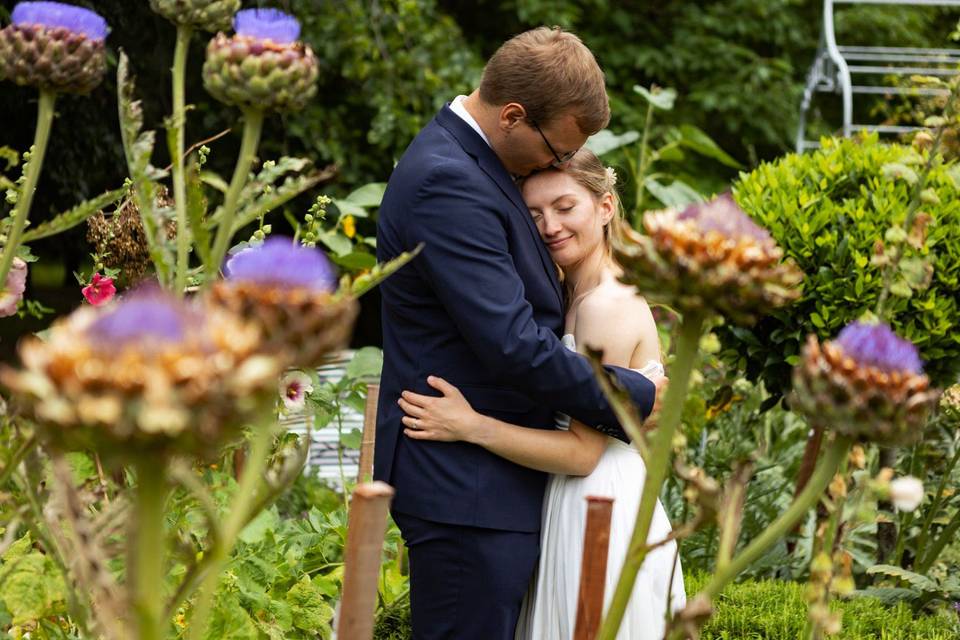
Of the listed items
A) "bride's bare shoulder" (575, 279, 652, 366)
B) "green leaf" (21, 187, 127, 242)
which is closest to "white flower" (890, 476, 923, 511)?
"green leaf" (21, 187, 127, 242)

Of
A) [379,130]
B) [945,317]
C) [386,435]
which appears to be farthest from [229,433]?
[379,130]

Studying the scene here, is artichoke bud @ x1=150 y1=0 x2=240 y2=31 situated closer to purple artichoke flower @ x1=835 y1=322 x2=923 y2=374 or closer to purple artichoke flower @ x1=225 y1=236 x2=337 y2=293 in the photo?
→ purple artichoke flower @ x1=225 y1=236 x2=337 y2=293

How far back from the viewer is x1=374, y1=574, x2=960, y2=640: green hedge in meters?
2.42

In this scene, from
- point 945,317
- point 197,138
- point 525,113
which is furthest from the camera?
point 197,138

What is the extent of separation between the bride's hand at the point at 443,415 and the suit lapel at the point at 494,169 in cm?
27

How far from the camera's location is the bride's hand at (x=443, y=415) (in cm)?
204

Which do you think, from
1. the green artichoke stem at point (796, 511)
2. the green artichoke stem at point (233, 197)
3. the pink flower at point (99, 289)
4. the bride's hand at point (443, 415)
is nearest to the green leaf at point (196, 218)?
the green artichoke stem at point (233, 197)

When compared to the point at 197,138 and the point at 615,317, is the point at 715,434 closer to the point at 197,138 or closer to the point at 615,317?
the point at 615,317

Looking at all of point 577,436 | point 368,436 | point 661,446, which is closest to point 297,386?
point 368,436

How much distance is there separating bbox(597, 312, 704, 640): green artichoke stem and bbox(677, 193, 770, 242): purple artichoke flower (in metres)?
0.08

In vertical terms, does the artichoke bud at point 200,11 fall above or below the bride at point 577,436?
above

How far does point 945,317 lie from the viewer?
2664 millimetres

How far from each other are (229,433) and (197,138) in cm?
515

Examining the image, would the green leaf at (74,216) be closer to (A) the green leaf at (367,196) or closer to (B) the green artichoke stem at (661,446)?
(B) the green artichoke stem at (661,446)
